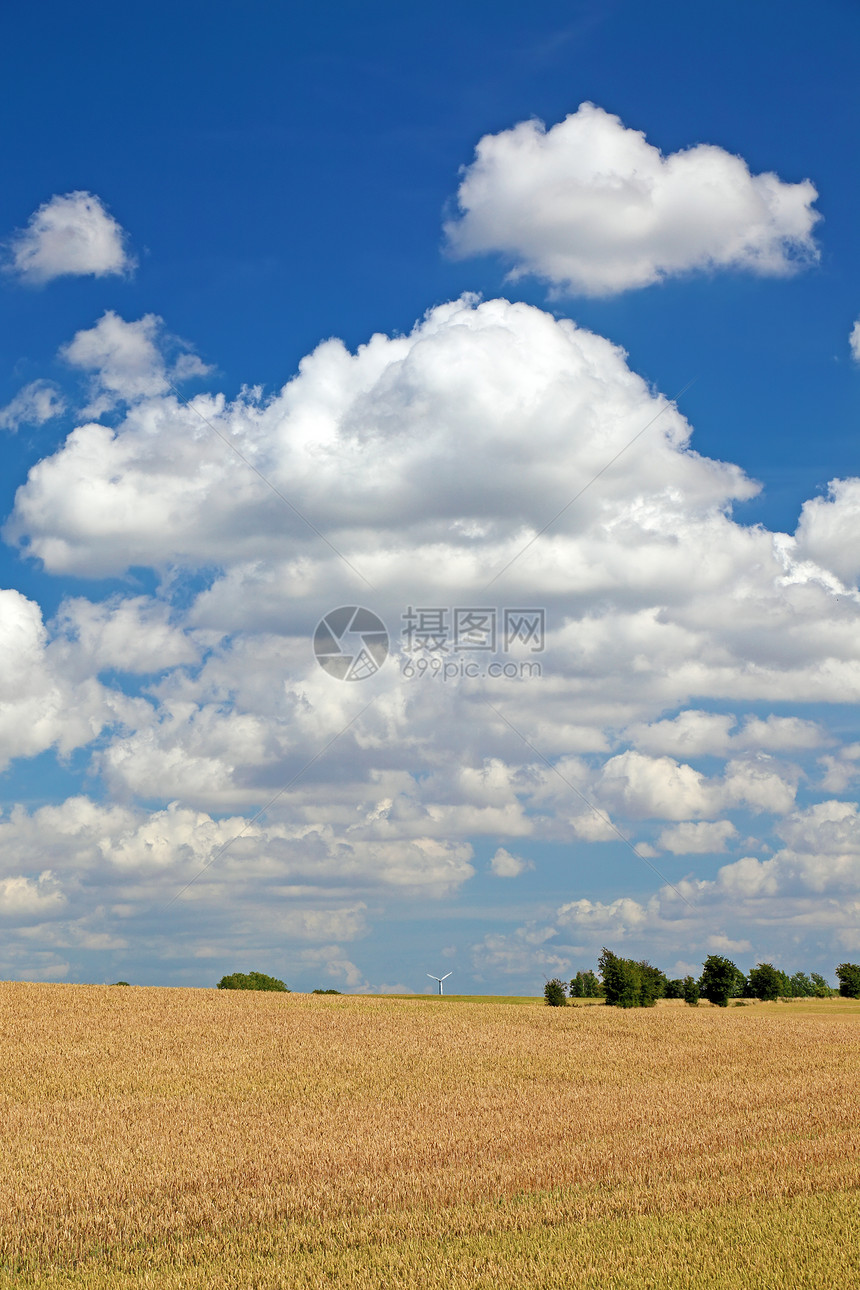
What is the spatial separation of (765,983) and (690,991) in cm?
1473

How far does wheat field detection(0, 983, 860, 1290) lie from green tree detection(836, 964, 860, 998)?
4215 inches

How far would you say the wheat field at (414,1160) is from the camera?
13.0 metres

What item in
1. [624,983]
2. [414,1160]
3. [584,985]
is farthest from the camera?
[584,985]

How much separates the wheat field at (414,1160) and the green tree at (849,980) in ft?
351

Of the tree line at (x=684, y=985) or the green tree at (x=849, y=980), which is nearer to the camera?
the tree line at (x=684, y=985)

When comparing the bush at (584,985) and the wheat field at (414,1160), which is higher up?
the wheat field at (414,1160)

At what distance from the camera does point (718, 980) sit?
117 meters

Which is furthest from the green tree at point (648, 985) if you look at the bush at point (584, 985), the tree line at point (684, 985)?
the bush at point (584, 985)

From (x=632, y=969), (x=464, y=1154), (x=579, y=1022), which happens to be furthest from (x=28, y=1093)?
(x=632, y=969)

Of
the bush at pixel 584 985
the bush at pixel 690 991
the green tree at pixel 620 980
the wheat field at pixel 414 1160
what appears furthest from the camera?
the bush at pixel 584 985

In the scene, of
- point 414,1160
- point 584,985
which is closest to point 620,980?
point 584,985

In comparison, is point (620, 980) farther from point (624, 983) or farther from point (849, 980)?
point (849, 980)

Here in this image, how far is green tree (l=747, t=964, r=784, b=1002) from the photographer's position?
12506cm

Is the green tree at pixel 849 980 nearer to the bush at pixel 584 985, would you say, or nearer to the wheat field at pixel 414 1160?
the bush at pixel 584 985
